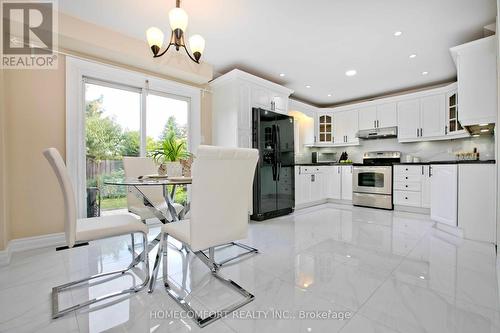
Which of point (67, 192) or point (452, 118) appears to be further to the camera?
point (452, 118)

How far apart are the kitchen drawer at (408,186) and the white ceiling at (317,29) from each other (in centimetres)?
198

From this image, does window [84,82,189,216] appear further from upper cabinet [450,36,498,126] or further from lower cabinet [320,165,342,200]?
upper cabinet [450,36,498,126]

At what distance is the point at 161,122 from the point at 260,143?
160cm

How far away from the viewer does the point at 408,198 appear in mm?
4266

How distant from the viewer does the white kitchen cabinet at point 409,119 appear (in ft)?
14.8

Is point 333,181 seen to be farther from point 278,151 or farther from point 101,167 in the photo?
point 101,167

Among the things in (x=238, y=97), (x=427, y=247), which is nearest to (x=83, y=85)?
(x=238, y=97)

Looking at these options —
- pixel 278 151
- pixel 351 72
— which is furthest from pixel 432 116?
pixel 278 151

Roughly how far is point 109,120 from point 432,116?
5591 mm

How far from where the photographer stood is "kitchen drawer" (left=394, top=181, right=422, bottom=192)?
13.6 ft

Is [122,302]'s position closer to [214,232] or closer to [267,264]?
[214,232]

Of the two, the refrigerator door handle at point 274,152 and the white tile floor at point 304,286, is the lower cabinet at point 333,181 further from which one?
the white tile floor at point 304,286

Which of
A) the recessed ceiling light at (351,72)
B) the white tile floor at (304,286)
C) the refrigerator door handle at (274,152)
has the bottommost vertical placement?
the white tile floor at (304,286)

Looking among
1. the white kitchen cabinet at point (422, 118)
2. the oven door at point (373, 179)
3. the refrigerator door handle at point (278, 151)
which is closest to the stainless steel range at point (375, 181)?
the oven door at point (373, 179)
